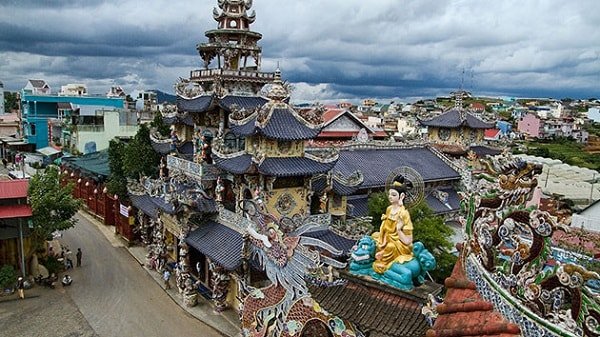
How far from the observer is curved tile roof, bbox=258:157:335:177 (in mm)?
15992

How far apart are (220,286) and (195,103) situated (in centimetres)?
825

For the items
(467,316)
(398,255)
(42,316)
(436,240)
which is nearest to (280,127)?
(436,240)

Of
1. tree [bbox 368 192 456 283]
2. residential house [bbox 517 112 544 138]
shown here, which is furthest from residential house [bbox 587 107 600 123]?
tree [bbox 368 192 456 283]

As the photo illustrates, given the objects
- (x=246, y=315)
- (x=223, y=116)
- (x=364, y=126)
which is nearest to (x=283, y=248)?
(x=246, y=315)

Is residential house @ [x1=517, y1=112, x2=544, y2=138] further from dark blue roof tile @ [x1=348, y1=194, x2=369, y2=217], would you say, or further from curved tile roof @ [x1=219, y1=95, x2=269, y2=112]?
curved tile roof @ [x1=219, y1=95, x2=269, y2=112]

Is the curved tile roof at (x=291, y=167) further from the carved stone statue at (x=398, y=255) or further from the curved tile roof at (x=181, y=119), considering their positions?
the curved tile roof at (x=181, y=119)

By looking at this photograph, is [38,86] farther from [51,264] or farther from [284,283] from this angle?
[284,283]

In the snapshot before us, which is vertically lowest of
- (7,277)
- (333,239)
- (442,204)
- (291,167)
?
(7,277)

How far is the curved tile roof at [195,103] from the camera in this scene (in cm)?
1944

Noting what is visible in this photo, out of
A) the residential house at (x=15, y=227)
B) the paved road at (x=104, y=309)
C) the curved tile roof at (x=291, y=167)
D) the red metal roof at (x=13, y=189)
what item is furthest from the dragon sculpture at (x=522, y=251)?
the red metal roof at (x=13, y=189)

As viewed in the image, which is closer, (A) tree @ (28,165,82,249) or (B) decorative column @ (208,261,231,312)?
(B) decorative column @ (208,261,231,312)

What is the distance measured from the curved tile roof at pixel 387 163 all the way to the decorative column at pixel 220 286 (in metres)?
7.97

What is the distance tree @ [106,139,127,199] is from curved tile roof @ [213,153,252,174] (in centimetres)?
1196

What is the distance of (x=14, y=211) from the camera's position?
60.9 feet
